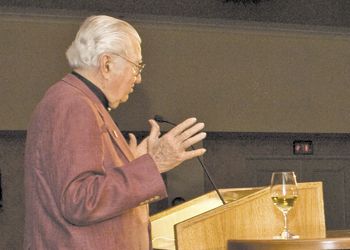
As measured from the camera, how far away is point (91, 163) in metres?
2.38

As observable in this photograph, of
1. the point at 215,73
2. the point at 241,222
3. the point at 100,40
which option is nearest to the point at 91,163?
the point at 100,40

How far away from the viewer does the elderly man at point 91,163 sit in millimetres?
2357

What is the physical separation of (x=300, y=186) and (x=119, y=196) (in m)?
0.97

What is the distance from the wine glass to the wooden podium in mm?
115

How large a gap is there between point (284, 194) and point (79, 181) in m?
0.86

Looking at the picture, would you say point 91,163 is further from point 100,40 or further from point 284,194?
point 284,194

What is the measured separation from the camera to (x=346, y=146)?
7.93m

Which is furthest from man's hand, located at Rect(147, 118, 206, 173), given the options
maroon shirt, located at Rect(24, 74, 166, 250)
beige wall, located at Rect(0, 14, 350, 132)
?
beige wall, located at Rect(0, 14, 350, 132)

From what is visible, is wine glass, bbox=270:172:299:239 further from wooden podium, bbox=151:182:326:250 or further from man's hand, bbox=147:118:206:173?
man's hand, bbox=147:118:206:173

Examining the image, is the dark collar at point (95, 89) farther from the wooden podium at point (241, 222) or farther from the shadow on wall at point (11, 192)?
the shadow on wall at point (11, 192)

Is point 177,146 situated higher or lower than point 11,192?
lower

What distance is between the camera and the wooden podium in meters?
2.81

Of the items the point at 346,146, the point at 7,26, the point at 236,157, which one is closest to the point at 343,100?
the point at 346,146

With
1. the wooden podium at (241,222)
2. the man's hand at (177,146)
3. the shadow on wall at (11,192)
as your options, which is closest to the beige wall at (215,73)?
the shadow on wall at (11,192)
